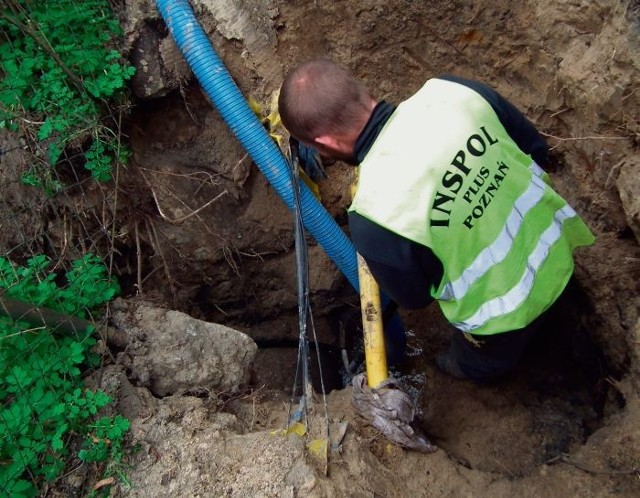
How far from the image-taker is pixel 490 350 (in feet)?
7.06

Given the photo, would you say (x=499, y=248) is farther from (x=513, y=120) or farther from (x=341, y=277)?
(x=341, y=277)

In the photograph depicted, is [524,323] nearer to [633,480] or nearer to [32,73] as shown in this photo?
[633,480]

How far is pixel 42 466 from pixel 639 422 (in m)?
2.05

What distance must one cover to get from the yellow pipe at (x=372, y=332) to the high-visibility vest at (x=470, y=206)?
1.44ft

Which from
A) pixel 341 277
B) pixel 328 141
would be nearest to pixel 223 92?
pixel 328 141

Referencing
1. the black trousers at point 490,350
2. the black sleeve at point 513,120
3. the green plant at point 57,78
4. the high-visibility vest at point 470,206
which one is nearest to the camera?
the high-visibility vest at point 470,206

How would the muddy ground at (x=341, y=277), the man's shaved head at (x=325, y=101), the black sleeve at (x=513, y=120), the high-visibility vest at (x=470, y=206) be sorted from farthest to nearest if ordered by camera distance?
the muddy ground at (x=341, y=277) < the black sleeve at (x=513, y=120) < the man's shaved head at (x=325, y=101) < the high-visibility vest at (x=470, y=206)

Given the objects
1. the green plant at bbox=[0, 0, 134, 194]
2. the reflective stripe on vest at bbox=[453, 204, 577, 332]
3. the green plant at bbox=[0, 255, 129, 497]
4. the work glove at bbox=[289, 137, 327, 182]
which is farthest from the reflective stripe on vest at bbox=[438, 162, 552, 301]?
the green plant at bbox=[0, 0, 134, 194]

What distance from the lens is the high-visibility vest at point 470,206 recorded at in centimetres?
149

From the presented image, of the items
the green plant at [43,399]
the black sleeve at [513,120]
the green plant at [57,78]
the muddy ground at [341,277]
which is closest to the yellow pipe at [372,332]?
the muddy ground at [341,277]

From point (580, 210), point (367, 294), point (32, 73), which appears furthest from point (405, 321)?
point (32, 73)

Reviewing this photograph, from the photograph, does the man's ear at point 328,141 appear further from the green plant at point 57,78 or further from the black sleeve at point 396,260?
the green plant at point 57,78

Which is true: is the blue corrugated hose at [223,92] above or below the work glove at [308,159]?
above

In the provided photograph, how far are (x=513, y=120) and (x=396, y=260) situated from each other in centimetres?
66
